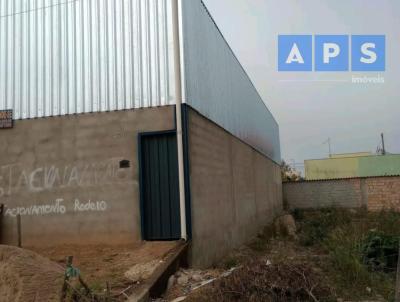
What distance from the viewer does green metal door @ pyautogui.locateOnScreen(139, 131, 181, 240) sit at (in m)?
9.11

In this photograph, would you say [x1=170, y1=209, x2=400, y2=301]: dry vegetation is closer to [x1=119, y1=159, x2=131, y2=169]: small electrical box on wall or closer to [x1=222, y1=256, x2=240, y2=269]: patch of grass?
[x1=222, y1=256, x2=240, y2=269]: patch of grass

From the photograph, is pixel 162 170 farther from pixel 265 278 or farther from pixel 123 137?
pixel 265 278

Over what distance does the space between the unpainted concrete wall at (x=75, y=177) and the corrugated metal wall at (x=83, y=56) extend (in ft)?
1.07

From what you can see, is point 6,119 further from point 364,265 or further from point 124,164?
point 364,265

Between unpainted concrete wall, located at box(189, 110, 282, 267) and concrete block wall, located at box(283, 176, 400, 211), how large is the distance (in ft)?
49.3

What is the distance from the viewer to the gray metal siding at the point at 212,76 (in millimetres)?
9836

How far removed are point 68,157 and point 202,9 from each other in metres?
4.80

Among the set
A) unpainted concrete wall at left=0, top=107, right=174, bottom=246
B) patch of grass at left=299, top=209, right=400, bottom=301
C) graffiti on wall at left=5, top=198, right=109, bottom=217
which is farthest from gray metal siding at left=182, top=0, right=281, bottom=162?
patch of grass at left=299, top=209, right=400, bottom=301

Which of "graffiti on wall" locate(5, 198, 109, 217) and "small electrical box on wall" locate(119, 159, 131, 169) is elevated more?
"small electrical box on wall" locate(119, 159, 131, 169)

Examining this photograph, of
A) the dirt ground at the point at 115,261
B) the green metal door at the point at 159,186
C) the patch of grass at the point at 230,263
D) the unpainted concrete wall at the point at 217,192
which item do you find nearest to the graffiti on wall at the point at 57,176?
the green metal door at the point at 159,186

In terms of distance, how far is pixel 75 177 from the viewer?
9727 mm

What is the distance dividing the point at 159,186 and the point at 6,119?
12.7 ft

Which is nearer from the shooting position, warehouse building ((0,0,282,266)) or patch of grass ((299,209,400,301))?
patch of grass ((299,209,400,301))

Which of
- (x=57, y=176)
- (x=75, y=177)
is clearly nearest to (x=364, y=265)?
(x=75, y=177)
